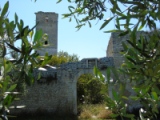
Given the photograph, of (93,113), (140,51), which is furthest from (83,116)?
(140,51)

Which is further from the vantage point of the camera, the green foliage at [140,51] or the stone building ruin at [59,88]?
the stone building ruin at [59,88]

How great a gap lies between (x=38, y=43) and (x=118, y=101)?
39 cm

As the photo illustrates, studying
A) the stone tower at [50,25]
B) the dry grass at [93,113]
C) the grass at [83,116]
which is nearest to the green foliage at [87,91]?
the dry grass at [93,113]

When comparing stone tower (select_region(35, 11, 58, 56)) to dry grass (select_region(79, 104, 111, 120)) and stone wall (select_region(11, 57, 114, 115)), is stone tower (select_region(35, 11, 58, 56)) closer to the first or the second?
stone wall (select_region(11, 57, 114, 115))

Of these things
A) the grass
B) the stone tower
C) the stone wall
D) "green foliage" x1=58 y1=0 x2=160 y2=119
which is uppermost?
the stone tower

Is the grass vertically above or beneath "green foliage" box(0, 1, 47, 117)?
beneath

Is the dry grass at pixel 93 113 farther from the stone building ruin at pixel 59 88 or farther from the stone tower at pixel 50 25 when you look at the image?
the stone tower at pixel 50 25

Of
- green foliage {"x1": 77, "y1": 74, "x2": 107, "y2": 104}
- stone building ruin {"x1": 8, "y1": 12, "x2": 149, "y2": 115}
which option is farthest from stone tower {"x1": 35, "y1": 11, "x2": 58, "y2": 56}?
stone building ruin {"x1": 8, "y1": 12, "x2": 149, "y2": 115}

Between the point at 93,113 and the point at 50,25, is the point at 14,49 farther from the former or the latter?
the point at 50,25

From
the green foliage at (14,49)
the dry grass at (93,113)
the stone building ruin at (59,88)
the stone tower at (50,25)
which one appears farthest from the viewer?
the stone tower at (50,25)

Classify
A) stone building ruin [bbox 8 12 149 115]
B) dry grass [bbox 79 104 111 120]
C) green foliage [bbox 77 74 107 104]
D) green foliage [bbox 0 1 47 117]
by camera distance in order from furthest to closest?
green foliage [bbox 77 74 107 104] < stone building ruin [bbox 8 12 149 115] < dry grass [bbox 79 104 111 120] < green foliage [bbox 0 1 47 117]

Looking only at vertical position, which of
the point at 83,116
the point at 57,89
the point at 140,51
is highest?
the point at 140,51

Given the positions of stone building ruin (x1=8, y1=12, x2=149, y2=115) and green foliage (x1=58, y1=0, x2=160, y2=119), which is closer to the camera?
green foliage (x1=58, y1=0, x2=160, y2=119)

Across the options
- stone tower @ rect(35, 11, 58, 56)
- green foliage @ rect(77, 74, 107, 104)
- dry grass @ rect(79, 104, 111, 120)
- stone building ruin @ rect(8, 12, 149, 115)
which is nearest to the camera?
dry grass @ rect(79, 104, 111, 120)
